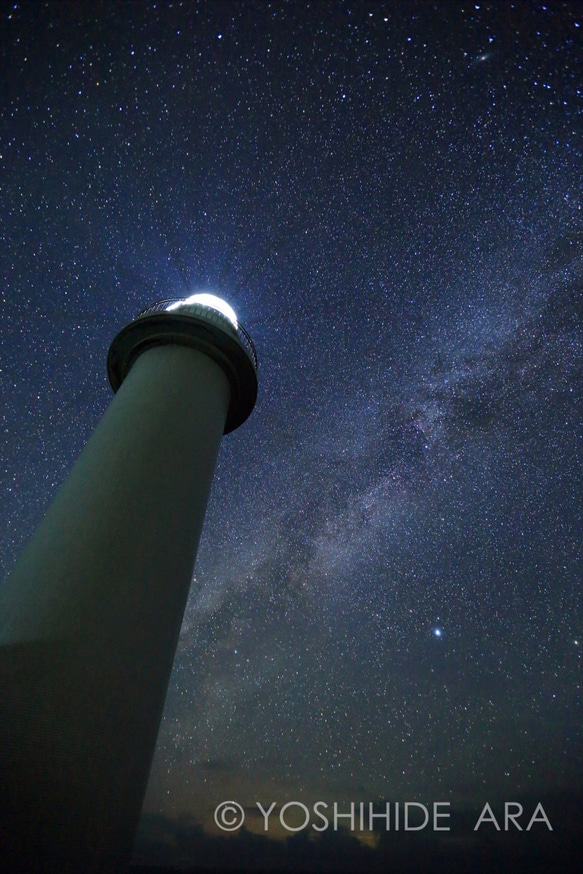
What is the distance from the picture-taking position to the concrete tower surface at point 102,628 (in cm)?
394

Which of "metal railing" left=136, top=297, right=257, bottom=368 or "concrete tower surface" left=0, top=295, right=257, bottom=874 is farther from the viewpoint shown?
"metal railing" left=136, top=297, right=257, bottom=368

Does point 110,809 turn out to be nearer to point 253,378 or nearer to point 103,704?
point 103,704

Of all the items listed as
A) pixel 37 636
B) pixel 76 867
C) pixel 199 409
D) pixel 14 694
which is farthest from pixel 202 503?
pixel 76 867

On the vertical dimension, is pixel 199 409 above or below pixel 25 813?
above

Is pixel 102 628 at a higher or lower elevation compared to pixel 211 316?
lower

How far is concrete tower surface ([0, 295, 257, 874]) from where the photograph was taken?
394 centimetres

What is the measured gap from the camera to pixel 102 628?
15.6 feet

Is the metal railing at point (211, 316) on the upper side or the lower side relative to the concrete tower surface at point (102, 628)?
upper

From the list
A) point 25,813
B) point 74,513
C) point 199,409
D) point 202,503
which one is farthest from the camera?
point 199,409

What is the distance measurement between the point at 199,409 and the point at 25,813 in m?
5.33

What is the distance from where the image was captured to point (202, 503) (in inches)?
271

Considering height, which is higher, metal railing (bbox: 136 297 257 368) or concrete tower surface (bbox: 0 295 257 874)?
metal railing (bbox: 136 297 257 368)

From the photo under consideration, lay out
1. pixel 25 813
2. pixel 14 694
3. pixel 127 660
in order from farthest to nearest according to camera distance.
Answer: pixel 127 660 → pixel 14 694 → pixel 25 813

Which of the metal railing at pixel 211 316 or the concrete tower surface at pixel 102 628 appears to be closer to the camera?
the concrete tower surface at pixel 102 628
